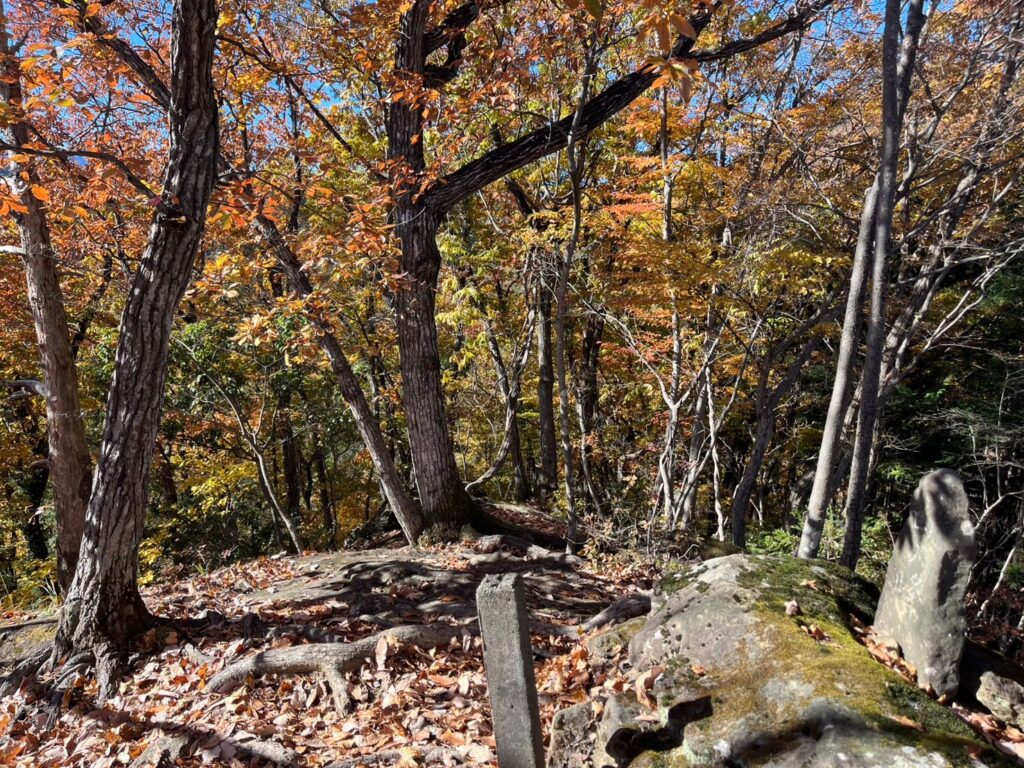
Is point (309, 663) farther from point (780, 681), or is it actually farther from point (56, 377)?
point (56, 377)

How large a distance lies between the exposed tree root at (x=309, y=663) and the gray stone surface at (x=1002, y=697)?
3.52 metres

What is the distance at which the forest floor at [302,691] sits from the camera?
11.4 feet

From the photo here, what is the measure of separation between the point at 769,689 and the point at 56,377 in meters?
7.03

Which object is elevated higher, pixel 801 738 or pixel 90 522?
pixel 90 522

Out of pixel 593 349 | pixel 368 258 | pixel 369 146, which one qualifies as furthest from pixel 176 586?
pixel 593 349

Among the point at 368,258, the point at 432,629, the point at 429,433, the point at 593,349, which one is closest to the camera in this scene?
the point at 432,629

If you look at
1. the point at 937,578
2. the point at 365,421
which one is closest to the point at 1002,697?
the point at 937,578

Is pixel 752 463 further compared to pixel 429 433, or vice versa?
pixel 752 463

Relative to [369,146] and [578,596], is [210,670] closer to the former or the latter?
[578,596]

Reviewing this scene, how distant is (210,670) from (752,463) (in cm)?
713

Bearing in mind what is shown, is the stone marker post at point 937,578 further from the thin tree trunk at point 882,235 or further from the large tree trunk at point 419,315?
the large tree trunk at point 419,315

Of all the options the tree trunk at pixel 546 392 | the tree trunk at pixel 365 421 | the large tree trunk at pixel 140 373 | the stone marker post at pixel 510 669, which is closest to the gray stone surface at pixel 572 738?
the stone marker post at pixel 510 669

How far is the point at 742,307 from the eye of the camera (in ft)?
27.5

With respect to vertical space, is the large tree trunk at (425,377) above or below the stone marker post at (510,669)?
above
